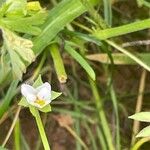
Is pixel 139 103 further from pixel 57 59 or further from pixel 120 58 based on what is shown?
pixel 57 59

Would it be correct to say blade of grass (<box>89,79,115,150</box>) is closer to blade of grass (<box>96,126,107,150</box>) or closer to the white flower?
blade of grass (<box>96,126,107,150</box>)

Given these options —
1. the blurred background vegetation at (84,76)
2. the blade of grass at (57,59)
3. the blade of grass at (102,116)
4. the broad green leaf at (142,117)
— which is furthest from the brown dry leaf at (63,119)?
the broad green leaf at (142,117)

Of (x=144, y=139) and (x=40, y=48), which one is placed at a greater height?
(x=40, y=48)

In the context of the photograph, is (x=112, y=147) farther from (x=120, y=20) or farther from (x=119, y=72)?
(x=120, y=20)

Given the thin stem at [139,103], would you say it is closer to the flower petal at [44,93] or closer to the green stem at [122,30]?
the green stem at [122,30]

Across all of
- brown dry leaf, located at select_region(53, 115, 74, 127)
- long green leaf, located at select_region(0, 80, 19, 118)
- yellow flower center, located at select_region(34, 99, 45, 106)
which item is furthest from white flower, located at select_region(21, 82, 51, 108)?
brown dry leaf, located at select_region(53, 115, 74, 127)

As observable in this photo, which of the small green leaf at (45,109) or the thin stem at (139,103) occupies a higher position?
the small green leaf at (45,109)

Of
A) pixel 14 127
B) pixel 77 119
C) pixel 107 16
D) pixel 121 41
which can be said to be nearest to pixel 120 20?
pixel 121 41
